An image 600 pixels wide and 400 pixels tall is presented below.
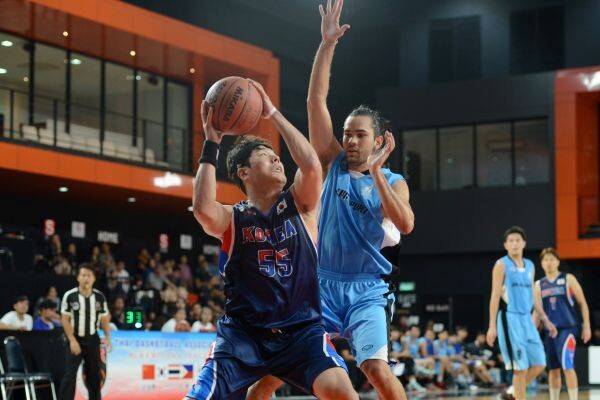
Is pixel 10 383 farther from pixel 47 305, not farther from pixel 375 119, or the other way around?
pixel 375 119

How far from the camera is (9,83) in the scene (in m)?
24.0

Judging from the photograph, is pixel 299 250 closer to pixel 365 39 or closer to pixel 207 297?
pixel 207 297

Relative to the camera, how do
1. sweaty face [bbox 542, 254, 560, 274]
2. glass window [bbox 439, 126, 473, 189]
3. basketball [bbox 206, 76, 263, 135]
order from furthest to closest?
glass window [bbox 439, 126, 473, 189] → sweaty face [bbox 542, 254, 560, 274] → basketball [bbox 206, 76, 263, 135]

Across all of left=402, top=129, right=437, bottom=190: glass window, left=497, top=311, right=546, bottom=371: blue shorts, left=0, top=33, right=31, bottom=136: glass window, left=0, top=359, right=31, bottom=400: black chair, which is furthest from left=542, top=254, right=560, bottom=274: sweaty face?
left=402, top=129, right=437, bottom=190: glass window

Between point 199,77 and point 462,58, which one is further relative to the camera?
point 462,58

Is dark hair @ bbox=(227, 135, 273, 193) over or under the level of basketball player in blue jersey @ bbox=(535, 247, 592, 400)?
over

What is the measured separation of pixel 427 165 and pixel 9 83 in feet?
47.5

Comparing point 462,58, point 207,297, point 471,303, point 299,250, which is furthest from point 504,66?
point 299,250

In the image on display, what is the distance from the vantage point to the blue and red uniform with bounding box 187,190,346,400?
548cm

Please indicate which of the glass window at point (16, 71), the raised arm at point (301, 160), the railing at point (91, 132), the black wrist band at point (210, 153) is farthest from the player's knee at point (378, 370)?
the glass window at point (16, 71)

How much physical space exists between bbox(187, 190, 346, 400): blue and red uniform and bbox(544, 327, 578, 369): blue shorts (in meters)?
9.11

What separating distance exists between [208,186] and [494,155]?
2823 centimetres

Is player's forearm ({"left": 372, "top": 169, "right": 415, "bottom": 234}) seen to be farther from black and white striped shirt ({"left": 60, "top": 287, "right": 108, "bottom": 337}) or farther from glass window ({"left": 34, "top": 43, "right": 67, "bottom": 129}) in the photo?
glass window ({"left": 34, "top": 43, "right": 67, "bottom": 129})

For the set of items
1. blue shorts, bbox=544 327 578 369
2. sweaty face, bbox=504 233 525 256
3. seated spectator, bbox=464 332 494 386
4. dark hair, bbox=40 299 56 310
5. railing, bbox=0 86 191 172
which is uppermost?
railing, bbox=0 86 191 172
